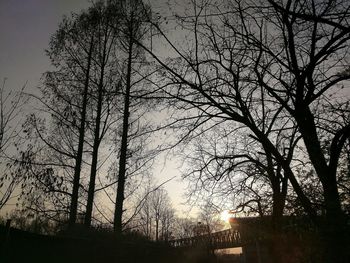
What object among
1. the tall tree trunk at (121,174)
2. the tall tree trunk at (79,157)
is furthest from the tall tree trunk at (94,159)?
the tall tree trunk at (121,174)

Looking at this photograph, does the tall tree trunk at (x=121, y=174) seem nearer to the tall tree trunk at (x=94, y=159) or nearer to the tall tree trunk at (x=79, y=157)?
the tall tree trunk at (x=94, y=159)

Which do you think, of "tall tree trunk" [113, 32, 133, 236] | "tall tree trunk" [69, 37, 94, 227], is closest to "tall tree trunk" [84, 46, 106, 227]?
"tall tree trunk" [69, 37, 94, 227]

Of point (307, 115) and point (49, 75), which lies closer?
point (307, 115)

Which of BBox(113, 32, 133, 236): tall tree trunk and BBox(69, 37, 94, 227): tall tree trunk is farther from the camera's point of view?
BBox(69, 37, 94, 227): tall tree trunk

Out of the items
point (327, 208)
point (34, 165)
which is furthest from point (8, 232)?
point (327, 208)

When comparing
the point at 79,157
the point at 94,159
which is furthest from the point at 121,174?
the point at 79,157

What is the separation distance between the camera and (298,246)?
9633 mm

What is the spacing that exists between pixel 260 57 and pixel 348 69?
1786 millimetres

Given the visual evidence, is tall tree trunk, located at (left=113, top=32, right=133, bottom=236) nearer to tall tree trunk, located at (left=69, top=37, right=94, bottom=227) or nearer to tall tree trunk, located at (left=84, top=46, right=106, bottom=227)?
tall tree trunk, located at (left=84, top=46, right=106, bottom=227)

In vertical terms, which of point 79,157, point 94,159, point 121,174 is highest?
point 79,157

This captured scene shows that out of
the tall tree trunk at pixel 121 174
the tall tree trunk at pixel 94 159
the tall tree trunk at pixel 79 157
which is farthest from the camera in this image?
the tall tree trunk at pixel 94 159

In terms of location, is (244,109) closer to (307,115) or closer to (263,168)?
(307,115)

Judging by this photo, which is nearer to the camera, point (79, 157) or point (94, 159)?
point (94, 159)

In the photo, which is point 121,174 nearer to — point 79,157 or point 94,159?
point 94,159
